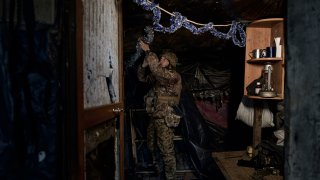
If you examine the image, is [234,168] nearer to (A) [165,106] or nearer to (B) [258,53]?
(B) [258,53]

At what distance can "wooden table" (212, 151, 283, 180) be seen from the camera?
105 inches

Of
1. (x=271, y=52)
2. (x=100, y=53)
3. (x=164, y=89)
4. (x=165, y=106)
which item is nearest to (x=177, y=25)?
(x=271, y=52)

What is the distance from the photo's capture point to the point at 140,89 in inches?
222

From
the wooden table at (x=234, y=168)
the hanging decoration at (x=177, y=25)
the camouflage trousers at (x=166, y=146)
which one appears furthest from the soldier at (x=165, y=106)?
the wooden table at (x=234, y=168)

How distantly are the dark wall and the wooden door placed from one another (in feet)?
3.05

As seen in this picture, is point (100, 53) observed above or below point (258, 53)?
below

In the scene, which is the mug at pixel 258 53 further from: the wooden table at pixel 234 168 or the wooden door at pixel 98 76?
the wooden door at pixel 98 76

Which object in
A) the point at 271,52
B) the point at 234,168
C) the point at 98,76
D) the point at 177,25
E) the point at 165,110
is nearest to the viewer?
the point at 98,76

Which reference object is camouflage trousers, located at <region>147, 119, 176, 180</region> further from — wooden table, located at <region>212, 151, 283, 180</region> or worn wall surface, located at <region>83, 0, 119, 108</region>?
worn wall surface, located at <region>83, 0, 119, 108</region>

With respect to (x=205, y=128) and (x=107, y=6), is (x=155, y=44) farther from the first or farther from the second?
(x=107, y=6)

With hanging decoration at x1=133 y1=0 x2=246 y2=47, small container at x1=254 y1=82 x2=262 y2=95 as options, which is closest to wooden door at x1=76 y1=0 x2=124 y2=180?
hanging decoration at x1=133 y1=0 x2=246 y2=47

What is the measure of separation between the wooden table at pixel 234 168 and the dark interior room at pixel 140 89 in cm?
2

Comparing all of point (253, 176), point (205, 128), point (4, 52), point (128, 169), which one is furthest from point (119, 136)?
point (205, 128)

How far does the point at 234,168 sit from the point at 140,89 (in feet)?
10.1
